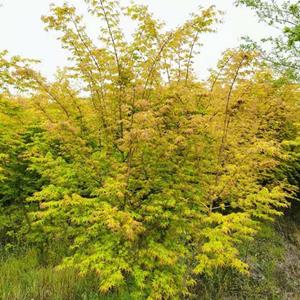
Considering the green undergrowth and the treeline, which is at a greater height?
the treeline

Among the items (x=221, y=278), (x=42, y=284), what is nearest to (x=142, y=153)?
(x=42, y=284)

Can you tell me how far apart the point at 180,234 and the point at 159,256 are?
711 mm

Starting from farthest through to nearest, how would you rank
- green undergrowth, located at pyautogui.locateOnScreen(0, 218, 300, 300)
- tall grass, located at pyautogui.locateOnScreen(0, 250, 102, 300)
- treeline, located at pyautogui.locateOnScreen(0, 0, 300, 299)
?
green undergrowth, located at pyautogui.locateOnScreen(0, 218, 300, 300)
tall grass, located at pyautogui.locateOnScreen(0, 250, 102, 300)
treeline, located at pyautogui.locateOnScreen(0, 0, 300, 299)

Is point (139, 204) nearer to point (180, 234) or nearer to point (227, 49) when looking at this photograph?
point (180, 234)

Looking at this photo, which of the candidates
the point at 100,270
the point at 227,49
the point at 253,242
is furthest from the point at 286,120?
the point at 100,270

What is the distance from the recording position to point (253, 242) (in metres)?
9.44

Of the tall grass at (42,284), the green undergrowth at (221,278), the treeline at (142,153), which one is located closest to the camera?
the treeline at (142,153)

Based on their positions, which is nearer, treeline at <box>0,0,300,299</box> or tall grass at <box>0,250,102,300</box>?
treeline at <box>0,0,300,299</box>

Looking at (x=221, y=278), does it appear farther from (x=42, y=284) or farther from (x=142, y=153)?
(x=142, y=153)

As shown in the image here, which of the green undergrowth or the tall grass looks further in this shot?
the green undergrowth

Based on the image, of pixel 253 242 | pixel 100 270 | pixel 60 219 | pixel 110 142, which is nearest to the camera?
pixel 100 270

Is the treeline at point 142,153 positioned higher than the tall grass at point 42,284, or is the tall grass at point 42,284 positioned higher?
the treeline at point 142,153

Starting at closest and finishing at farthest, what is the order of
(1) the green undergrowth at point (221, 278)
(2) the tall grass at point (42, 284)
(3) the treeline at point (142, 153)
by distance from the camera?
(3) the treeline at point (142, 153) → (2) the tall grass at point (42, 284) → (1) the green undergrowth at point (221, 278)

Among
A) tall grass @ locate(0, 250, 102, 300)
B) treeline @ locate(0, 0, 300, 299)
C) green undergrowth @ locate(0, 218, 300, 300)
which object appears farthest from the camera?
green undergrowth @ locate(0, 218, 300, 300)
